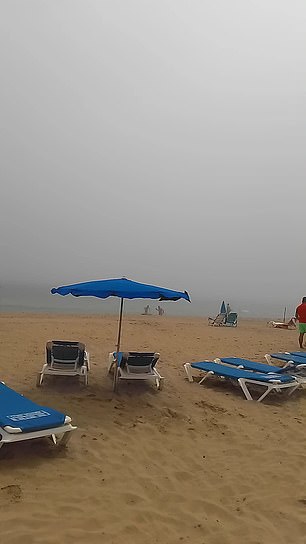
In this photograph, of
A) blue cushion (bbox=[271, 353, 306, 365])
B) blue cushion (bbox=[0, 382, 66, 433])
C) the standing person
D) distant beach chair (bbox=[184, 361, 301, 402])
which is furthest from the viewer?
the standing person

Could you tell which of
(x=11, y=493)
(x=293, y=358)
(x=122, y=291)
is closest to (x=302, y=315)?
(x=293, y=358)

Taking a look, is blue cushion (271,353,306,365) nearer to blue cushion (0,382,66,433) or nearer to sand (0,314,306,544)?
sand (0,314,306,544)

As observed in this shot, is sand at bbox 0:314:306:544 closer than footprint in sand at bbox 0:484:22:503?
Yes

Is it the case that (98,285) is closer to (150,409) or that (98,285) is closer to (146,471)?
(150,409)

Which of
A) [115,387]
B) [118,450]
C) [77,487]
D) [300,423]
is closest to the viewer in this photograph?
[77,487]

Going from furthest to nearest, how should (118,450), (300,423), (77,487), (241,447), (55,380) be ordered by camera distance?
(55,380) → (300,423) → (241,447) → (118,450) → (77,487)

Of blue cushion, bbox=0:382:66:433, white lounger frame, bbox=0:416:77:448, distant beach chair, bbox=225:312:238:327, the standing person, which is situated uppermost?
the standing person

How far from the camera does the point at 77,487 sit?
3377 mm

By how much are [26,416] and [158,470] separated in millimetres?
1371

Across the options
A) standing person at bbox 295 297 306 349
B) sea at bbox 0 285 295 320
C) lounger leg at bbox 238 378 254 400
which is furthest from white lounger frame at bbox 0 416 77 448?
sea at bbox 0 285 295 320

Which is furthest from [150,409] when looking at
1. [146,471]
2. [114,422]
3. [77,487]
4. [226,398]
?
[77,487]

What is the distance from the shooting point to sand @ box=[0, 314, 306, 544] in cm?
291

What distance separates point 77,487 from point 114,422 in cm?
161

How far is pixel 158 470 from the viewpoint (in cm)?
384
